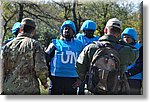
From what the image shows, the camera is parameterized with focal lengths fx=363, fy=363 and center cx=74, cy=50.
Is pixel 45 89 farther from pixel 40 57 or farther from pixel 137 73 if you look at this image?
pixel 137 73

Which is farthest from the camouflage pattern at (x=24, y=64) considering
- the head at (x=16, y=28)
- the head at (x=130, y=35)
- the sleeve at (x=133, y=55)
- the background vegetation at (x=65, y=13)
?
the head at (x=130, y=35)

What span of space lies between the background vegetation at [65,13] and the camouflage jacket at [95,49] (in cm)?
32

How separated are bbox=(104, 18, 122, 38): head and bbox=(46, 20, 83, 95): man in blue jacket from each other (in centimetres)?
38

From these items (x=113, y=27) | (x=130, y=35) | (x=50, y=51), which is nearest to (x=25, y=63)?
(x=50, y=51)

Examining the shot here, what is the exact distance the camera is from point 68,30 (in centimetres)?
404

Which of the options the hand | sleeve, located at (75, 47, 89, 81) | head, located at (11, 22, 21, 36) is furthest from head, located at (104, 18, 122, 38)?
head, located at (11, 22, 21, 36)

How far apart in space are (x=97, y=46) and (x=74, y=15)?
0.58 metres

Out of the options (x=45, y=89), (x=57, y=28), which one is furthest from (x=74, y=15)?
(x=45, y=89)

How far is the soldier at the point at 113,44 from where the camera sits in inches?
143

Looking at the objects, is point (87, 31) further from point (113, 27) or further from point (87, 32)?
point (113, 27)

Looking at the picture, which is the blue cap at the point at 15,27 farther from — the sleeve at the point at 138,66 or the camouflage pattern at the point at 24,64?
the sleeve at the point at 138,66

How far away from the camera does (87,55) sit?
143 inches

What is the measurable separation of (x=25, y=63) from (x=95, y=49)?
27.9 inches

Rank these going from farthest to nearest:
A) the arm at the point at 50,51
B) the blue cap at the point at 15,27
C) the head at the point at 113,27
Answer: the arm at the point at 50,51 → the blue cap at the point at 15,27 → the head at the point at 113,27
